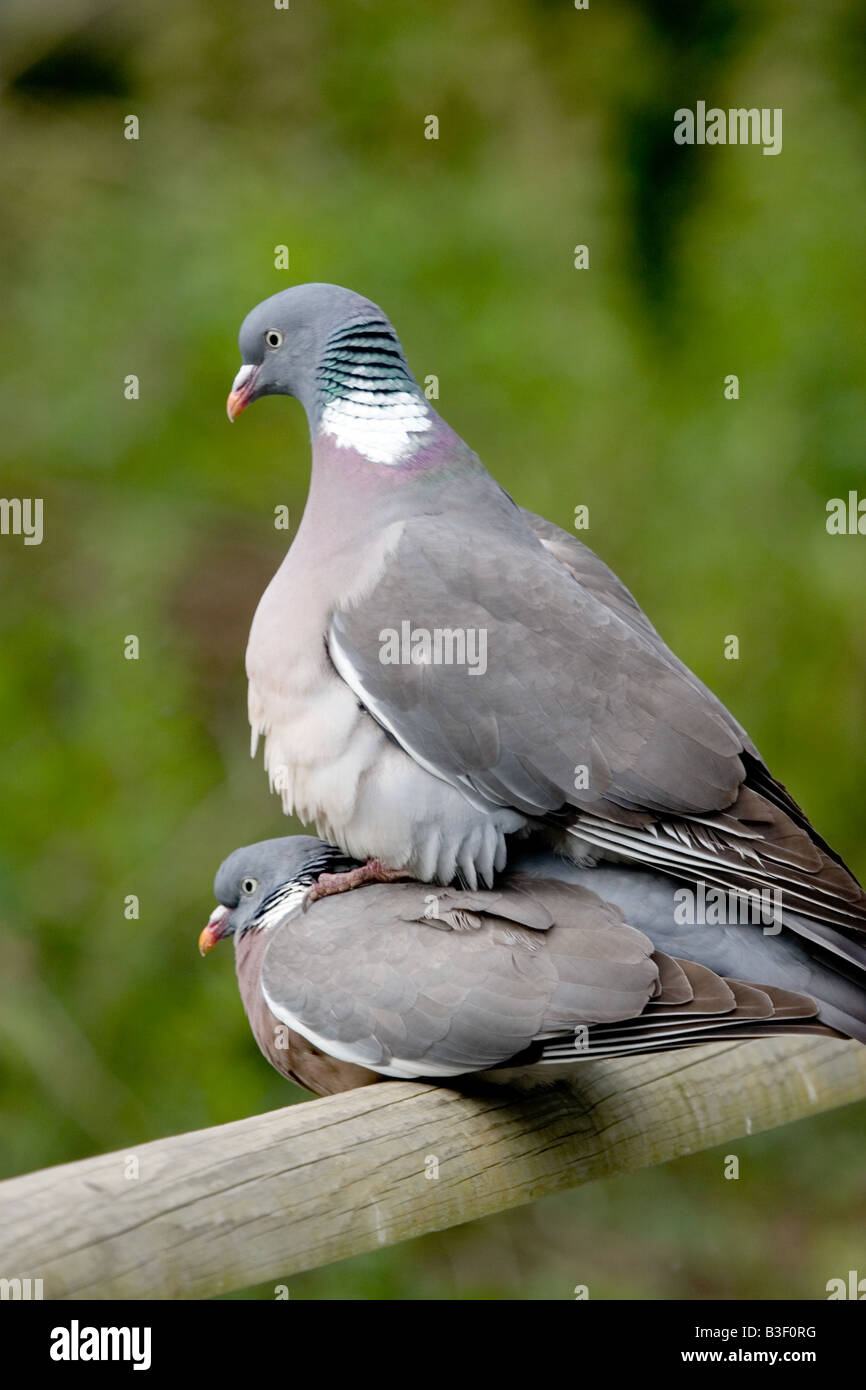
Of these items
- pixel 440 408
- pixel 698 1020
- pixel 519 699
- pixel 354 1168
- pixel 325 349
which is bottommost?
pixel 354 1168

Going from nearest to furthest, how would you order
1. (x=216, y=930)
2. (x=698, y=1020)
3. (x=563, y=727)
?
1. (x=698, y=1020)
2. (x=563, y=727)
3. (x=216, y=930)

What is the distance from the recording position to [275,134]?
5570mm

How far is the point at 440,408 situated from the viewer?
514 cm

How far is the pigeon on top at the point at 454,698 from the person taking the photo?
2420 millimetres

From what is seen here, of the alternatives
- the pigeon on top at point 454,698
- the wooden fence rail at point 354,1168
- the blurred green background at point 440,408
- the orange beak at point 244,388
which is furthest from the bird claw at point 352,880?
the blurred green background at point 440,408

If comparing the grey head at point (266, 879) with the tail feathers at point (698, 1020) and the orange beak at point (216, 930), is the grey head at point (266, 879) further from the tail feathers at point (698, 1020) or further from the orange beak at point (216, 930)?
the tail feathers at point (698, 1020)

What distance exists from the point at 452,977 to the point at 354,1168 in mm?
334

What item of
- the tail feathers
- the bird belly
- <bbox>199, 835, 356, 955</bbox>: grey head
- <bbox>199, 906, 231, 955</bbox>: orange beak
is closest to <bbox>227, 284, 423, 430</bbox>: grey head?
the bird belly

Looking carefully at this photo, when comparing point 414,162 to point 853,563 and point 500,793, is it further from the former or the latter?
point 500,793

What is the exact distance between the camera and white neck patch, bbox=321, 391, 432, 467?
261 centimetres

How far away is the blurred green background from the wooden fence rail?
78.7 inches

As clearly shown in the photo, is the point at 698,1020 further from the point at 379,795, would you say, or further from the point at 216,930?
the point at 216,930

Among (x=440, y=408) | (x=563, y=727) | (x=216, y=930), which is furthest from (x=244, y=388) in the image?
(x=440, y=408)

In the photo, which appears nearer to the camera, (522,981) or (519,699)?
(522,981)
